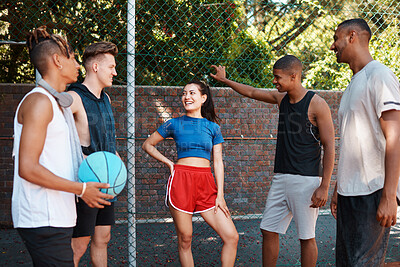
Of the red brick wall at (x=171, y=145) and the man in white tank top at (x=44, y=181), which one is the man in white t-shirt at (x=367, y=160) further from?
the red brick wall at (x=171, y=145)

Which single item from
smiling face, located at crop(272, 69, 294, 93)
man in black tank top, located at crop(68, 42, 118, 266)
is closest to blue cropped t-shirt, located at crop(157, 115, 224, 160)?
man in black tank top, located at crop(68, 42, 118, 266)

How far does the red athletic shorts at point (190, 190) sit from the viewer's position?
317cm

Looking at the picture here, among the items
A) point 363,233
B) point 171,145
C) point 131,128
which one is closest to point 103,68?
point 131,128

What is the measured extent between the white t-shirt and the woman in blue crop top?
1.09 meters

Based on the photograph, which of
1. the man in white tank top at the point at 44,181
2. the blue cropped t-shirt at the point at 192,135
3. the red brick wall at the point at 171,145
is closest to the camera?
the man in white tank top at the point at 44,181

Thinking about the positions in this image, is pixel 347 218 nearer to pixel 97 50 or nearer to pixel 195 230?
pixel 97 50

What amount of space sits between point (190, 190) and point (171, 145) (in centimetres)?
351

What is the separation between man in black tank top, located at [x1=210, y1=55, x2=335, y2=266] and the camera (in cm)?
312

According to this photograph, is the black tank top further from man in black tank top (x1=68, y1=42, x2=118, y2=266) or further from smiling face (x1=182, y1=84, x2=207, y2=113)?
man in black tank top (x1=68, y1=42, x2=118, y2=266)

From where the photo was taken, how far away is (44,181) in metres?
1.88

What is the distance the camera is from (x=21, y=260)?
4.29 meters

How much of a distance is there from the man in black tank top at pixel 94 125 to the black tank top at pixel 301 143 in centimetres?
144

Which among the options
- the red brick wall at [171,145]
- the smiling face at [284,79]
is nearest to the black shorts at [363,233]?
the smiling face at [284,79]

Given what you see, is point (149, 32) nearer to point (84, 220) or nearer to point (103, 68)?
point (103, 68)
